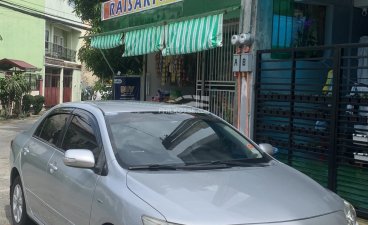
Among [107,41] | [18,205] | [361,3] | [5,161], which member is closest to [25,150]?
[18,205]

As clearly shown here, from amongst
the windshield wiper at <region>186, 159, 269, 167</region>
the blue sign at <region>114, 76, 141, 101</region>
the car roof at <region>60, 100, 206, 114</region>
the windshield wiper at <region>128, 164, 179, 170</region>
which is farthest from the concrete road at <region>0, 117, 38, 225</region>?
the windshield wiper at <region>186, 159, 269, 167</region>

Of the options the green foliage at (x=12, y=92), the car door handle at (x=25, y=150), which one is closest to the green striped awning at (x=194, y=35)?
the car door handle at (x=25, y=150)

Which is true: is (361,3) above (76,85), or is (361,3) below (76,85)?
above

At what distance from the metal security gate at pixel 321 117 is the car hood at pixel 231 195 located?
2.59m

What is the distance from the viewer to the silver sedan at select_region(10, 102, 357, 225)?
3.29 metres

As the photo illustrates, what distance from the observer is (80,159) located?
3.95 metres

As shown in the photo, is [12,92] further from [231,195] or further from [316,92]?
[231,195]

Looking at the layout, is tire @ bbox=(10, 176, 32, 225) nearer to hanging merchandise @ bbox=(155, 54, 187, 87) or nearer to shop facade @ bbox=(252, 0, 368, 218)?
shop facade @ bbox=(252, 0, 368, 218)

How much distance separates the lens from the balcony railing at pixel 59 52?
1419 inches

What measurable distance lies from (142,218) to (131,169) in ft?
2.12

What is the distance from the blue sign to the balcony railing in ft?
79.1

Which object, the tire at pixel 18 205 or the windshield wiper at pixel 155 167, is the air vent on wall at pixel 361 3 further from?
the tire at pixel 18 205

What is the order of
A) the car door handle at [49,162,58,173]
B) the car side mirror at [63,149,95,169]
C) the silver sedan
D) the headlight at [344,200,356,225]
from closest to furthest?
the silver sedan → the headlight at [344,200,356,225] → the car side mirror at [63,149,95,169] → the car door handle at [49,162,58,173]

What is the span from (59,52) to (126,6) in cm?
2776
